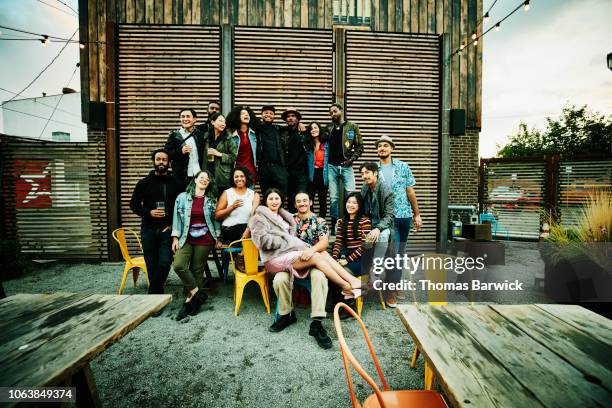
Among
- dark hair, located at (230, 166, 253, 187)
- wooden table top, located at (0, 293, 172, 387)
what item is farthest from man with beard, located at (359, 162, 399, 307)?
wooden table top, located at (0, 293, 172, 387)

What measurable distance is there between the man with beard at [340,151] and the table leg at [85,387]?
12.5ft

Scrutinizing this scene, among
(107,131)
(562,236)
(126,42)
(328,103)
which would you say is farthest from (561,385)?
(126,42)

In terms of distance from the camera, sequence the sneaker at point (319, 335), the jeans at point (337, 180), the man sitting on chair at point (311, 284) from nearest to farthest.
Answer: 1. the sneaker at point (319, 335)
2. the man sitting on chair at point (311, 284)
3. the jeans at point (337, 180)

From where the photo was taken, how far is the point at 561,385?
1074mm

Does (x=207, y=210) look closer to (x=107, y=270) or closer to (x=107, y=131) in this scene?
(x=107, y=270)

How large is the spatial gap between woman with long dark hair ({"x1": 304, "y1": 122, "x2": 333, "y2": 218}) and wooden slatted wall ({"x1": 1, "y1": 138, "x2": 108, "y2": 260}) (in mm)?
4301

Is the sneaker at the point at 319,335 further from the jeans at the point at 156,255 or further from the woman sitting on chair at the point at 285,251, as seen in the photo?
the jeans at the point at 156,255

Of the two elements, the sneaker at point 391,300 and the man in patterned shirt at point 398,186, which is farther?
the man in patterned shirt at point 398,186

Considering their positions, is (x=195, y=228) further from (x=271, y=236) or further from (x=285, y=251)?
(x=285, y=251)

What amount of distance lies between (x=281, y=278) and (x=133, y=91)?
16.5 feet

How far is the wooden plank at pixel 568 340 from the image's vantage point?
3.83ft

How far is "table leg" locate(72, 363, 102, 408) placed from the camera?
1.59 metres

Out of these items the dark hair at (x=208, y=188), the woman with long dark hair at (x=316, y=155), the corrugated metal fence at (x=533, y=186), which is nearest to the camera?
the dark hair at (x=208, y=188)

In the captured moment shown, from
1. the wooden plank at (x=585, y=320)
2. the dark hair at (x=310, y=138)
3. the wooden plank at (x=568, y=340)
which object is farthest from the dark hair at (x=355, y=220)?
the wooden plank at (x=585, y=320)
